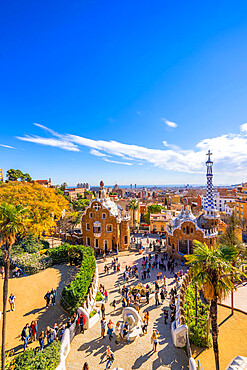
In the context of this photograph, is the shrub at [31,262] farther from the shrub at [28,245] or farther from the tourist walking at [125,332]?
the tourist walking at [125,332]

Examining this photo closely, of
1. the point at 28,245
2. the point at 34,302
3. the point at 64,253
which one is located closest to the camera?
the point at 34,302

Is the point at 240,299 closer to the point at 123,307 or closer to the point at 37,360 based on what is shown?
the point at 123,307

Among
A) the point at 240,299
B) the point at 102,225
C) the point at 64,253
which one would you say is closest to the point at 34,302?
the point at 64,253

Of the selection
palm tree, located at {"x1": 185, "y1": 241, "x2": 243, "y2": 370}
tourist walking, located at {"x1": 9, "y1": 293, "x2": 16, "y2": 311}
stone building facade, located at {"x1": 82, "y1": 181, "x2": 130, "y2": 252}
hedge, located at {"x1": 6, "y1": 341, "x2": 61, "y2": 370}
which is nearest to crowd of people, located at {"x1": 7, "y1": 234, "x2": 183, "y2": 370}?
tourist walking, located at {"x1": 9, "y1": 293, "x2": 16, "y2": 311}

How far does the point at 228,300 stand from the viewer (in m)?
20.4

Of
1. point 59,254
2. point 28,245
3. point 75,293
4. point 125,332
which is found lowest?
point 125,332

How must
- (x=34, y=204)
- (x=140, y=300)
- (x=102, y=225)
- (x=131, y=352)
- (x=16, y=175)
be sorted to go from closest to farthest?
1. (x=131, y=352)
2. (x=140, y=300)
3. (x=34, y=204)
4. (x=102, y=225)
5. (x=16, y=175)

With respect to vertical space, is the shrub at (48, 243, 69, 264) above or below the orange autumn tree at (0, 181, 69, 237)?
below

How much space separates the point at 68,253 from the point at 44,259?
319 centimetres

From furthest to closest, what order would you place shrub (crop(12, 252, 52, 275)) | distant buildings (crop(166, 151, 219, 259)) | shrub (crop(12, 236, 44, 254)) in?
distant buildings (crop(166, 151, 219, 259))
shrub (crop(12, 236, 44, 254))
shrub (crop(12, 252, 52, 275))

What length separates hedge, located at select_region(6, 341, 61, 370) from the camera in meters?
9.59

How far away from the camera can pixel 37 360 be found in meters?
9.95

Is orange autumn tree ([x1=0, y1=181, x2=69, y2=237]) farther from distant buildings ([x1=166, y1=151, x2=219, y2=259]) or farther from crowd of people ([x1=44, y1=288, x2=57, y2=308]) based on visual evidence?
distant buildings ([x1=166, y1=151, x2=219, y2=259])

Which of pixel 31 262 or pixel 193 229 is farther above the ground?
pixel 193 229
